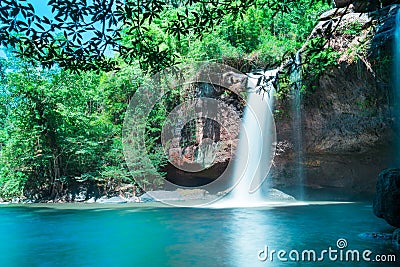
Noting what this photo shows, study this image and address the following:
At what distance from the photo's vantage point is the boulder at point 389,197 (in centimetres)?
471

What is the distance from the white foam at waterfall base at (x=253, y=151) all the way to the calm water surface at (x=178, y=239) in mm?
5005

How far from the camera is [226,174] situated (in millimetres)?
14391

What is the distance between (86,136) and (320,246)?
1263 cm

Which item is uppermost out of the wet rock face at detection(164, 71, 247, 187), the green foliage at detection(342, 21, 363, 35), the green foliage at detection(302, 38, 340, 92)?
the green foliage at detection(342, 21, 363, 35)

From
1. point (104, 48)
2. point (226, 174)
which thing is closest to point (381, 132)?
point (226, 174)

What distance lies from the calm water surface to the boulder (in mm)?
462

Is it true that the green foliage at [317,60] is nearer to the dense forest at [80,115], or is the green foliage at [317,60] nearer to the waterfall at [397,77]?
the waterfall at [397,77]

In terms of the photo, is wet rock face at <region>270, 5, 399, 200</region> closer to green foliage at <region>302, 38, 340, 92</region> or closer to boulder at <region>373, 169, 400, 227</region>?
boulder at <region>373, 169, 400, 227</region>

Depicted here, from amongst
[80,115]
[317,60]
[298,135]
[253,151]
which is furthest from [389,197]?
[80,115]

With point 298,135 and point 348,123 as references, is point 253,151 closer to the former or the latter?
point 298,135

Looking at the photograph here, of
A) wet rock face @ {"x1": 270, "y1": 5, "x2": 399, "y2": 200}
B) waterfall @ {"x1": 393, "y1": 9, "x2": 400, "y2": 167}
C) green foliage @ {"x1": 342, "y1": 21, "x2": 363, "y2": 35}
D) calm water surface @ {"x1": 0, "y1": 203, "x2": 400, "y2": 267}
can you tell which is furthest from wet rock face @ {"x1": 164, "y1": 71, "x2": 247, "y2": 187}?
calm water surface @ {"x1": 0, "y1": 203, "x2": 400, "y2": 267}

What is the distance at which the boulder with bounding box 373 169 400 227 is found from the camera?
4707 millimetres

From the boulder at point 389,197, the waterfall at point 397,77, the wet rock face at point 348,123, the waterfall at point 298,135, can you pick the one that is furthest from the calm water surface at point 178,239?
the waterfall at point 298,135

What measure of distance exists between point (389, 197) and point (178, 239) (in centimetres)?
309
